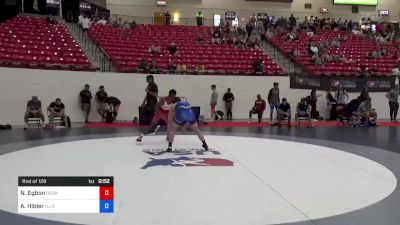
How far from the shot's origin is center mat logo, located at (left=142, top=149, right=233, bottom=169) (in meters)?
6.54

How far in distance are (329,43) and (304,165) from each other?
18547 mm

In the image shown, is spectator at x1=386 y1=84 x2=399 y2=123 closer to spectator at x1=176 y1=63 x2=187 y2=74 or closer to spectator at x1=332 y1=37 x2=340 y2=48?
spectator at x1=332 y1=37 x2=340 y2=48

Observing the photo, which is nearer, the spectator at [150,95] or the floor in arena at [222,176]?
the floor in arena at [222,176]

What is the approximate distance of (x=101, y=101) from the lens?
14.9 metres

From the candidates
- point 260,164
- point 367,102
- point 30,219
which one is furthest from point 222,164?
point 367,102

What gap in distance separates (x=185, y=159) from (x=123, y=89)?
929 cm

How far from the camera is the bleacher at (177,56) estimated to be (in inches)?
693

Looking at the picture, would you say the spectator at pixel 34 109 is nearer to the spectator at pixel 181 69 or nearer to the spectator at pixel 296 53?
the spectator at pixel 181 69

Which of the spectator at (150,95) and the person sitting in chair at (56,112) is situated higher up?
the spectator at (150,95)

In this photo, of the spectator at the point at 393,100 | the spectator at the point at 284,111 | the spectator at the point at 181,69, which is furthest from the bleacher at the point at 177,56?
the spectator at the point at 393,100

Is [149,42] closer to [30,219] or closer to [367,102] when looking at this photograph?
[367,102]

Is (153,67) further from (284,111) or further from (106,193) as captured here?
(106,193)

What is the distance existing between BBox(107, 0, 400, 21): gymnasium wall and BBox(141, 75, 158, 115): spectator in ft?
55.2

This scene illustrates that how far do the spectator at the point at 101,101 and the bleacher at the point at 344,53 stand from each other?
9378 millimetres
